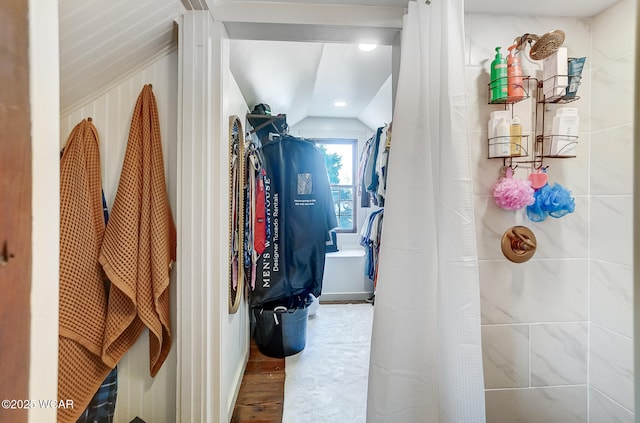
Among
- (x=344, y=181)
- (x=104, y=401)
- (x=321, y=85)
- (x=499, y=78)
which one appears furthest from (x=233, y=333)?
(x=344, y=181)

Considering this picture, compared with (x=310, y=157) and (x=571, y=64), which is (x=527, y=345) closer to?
(x=571, y=64)

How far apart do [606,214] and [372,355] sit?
1006mm

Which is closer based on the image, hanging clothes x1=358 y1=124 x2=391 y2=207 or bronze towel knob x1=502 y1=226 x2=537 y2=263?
bronze towel knob x1=502 y1=226 x2=537 y2=263

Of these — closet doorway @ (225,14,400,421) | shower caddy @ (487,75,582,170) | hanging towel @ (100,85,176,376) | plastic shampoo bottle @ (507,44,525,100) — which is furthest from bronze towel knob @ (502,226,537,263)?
hanging towel @ (100,85,176,376)

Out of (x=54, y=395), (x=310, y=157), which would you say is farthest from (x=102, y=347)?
(x=310, y=157)

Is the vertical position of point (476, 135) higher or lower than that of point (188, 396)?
higher

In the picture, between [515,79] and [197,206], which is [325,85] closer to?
[515,79]

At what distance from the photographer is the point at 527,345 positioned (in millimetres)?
1076

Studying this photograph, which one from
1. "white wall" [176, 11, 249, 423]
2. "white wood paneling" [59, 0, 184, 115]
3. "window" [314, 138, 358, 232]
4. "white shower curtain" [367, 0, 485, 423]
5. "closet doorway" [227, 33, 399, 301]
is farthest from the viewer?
"window" [314, 138, 358, 232]

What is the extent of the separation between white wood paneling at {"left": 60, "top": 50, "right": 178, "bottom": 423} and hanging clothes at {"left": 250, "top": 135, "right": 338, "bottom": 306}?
97 cm

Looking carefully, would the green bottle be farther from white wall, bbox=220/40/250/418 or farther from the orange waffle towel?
the orange waffle towel

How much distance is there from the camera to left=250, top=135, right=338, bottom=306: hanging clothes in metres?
2.01

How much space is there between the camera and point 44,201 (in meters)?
0.28

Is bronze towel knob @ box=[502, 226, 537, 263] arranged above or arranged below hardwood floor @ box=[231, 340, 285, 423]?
above
